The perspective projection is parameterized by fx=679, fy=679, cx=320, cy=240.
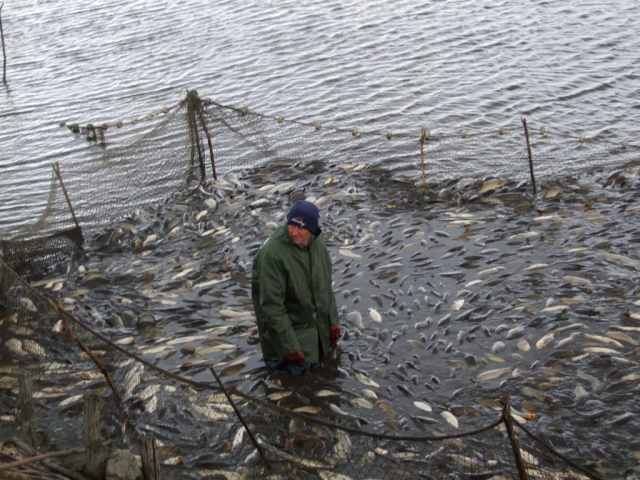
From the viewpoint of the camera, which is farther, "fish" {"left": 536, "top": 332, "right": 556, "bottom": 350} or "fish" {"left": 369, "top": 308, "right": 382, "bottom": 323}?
"fish" {"left": 369, "top": 308, "right": 382, "bottom": 323}

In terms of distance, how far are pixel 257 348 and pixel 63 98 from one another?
44.5 ft

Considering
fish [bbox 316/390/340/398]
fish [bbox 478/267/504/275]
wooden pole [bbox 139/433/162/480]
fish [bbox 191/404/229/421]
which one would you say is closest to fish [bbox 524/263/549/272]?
fish [bbox 478/267/504/275]

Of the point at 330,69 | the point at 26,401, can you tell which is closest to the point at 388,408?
the point at 26,401

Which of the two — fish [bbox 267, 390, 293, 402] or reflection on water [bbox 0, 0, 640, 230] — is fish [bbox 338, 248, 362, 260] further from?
reflection on water [bbox 0, 0, 640, 230]

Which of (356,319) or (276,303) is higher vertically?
(276,303)

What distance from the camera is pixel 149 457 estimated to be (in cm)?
459

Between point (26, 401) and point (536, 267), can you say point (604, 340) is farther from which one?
point (26, 401)

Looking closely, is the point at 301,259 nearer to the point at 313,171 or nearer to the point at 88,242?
the point at 88,242

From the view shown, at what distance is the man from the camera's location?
640 centimetres

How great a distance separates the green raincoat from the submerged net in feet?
2.10

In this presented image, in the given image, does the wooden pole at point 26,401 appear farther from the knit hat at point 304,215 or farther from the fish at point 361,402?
the fish at point 361,402

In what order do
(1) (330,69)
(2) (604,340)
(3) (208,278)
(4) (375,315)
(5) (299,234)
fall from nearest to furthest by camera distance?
(5) (299,234) → (2) (604,340) → (4) (375,315) → (3) (208,278) → (1) (330,69)

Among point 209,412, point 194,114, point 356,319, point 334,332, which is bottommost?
point 356,319

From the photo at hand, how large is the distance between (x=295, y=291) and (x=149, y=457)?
2.40m
